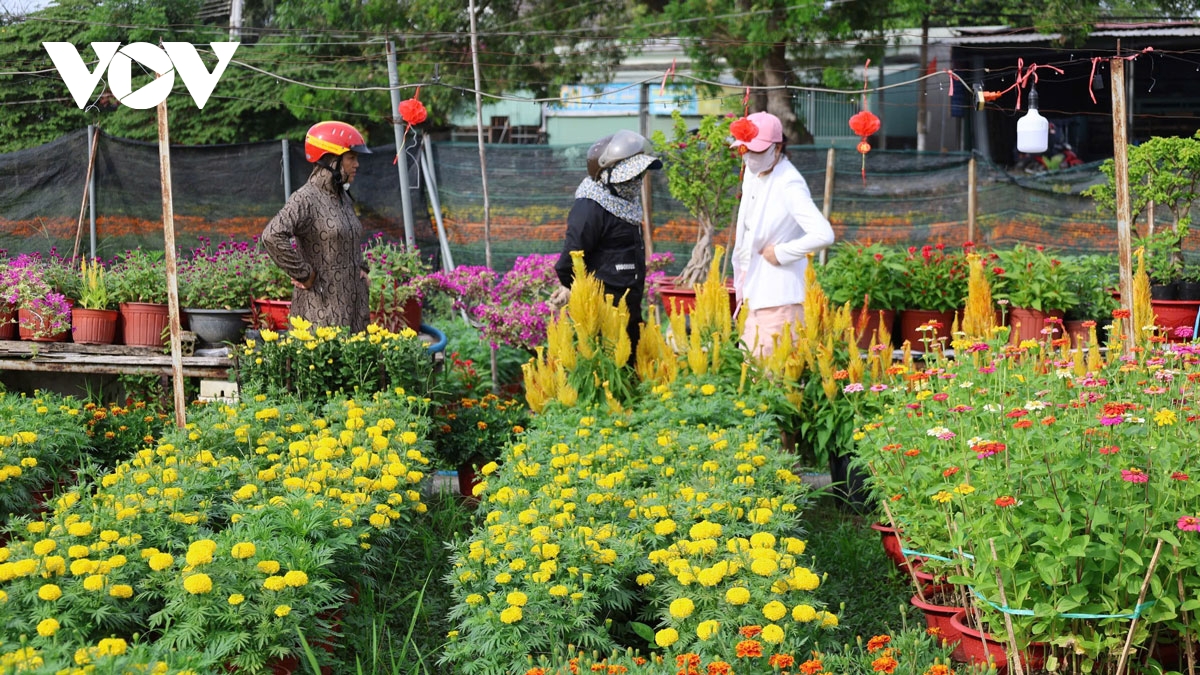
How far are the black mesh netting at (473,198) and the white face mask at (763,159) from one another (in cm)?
519

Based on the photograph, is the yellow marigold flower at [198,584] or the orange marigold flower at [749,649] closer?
the orange marigold flower at [749,649]

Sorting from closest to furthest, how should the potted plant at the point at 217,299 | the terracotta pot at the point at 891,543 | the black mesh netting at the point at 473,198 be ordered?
the terracotta pot at the point at 891,543
the potted plant at the point at 217,299
the black mesh netting at the point at 473,198

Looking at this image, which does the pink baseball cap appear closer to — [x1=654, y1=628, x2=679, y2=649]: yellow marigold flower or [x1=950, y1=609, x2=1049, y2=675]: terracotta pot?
[x1=950, y1=609, x2=1049, y2=675]: terracotta pot

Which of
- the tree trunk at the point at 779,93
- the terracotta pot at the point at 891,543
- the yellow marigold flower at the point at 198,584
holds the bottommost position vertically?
the terracotta pot at the point at 891,543

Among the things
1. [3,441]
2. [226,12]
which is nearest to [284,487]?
[3,441]

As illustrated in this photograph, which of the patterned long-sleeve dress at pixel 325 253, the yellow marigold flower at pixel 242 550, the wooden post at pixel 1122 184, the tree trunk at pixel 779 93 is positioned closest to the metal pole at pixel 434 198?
the patterned long-sleeve dress at pixel 325 253

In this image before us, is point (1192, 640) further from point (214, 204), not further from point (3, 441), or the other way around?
point (214, 204)

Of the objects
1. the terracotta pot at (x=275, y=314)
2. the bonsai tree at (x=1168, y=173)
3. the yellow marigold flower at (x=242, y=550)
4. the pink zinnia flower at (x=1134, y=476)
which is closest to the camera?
the pink zinnia flower at (x=1134, y=476)

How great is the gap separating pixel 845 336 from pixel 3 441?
370 cm

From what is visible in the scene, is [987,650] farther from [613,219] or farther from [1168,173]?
[1168,173]

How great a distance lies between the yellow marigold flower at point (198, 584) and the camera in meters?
2.93

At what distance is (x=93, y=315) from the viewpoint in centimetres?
704

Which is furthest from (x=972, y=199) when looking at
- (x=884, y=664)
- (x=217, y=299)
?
(x=884, y=664)

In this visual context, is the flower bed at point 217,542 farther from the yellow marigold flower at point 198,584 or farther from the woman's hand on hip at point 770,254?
the woman's hand on hip at point 770,254
